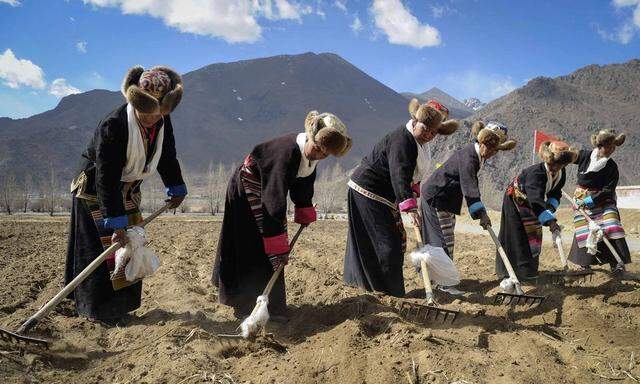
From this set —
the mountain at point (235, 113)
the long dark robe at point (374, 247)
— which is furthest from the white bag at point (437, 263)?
the mountain at point (235, 113)

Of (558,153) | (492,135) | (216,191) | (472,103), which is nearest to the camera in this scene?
(492,135)

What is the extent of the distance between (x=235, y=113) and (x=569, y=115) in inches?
2656

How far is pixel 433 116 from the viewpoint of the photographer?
11.9 ft

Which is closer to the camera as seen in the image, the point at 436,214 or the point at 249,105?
the point at 436,214

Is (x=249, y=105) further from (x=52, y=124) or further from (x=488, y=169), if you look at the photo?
(x=488, y=169)

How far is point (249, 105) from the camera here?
102 metres

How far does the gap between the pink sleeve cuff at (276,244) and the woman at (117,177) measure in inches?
39.9

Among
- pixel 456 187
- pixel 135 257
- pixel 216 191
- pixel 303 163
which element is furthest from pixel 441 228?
pixel 216 191

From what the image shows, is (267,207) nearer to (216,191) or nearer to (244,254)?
(244,254)

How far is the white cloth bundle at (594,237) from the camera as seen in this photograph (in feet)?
16.3

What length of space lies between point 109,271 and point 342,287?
80.1 inches

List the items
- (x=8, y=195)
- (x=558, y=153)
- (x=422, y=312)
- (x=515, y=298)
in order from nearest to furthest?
(x=422, y=312), (x=515, y=298), (x=558, y=153), (x=8, y=195)

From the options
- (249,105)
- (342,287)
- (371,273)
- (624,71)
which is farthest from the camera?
(249,105)

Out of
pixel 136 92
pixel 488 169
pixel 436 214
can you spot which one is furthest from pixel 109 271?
pixel 488 169
